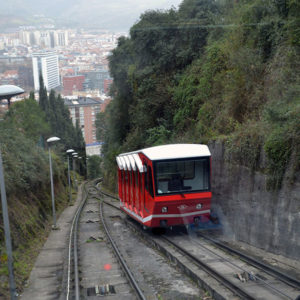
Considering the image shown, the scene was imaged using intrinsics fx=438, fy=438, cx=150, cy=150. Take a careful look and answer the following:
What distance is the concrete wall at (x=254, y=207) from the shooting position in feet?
36.6

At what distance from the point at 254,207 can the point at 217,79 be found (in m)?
11.5

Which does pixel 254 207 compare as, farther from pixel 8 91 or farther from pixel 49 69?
pixel 49 69

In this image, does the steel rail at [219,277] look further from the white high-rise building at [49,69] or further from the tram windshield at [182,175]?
the white high-rise building at [49,69]

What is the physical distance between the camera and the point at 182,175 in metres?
15.6

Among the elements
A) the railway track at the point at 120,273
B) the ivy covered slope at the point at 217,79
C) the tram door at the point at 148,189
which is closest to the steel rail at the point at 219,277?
the railway track at the point at 120,273

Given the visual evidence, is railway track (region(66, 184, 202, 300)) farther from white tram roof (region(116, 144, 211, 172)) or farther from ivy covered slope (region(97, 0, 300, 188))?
ivy covered slope (region(97, 0, 300, 188))

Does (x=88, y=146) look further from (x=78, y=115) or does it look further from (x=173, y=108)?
(x=173, y=108)

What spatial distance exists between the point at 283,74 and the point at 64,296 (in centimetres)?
1045

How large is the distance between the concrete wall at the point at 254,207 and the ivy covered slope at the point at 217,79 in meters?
0.50

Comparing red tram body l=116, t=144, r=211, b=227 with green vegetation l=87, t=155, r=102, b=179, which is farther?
green vegetation l=87, t=155, r=102, b=179

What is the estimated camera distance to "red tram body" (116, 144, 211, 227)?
15305mm

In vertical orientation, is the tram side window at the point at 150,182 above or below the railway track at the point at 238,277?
above

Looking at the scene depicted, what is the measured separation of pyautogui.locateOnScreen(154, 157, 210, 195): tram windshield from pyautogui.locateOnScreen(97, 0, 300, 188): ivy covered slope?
1312 mm

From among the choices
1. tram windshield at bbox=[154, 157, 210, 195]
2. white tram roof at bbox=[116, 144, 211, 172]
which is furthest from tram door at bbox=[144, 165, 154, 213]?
white tram roof at bbox=[116, 144, 211, 172]
